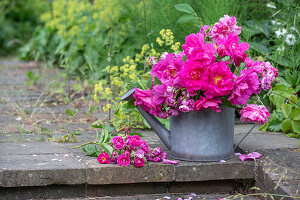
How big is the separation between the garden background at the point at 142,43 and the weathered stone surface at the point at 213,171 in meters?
0.34

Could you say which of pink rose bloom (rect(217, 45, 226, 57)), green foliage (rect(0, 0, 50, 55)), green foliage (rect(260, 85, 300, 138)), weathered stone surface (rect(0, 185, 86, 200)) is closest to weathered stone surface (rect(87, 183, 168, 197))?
weathered stone surface (rect(0, 185, 86, 200))

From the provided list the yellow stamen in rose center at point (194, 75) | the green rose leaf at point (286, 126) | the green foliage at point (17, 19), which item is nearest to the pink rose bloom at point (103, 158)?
the yellow stamen in rose center at point (194, 75)

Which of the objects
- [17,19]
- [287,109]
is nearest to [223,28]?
[287,109]

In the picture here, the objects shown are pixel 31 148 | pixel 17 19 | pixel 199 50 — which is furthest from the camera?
pixel 17 19

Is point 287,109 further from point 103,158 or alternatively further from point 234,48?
point 103,158

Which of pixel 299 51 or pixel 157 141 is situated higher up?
pixel 299 51

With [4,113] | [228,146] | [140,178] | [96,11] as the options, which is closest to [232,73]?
[228,146]

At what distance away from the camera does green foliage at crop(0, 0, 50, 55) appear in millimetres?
9008

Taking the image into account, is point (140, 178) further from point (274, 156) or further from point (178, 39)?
point (178, 39)

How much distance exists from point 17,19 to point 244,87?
892 cm

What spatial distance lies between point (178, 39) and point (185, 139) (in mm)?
1518

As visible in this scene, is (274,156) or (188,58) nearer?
(188,58)

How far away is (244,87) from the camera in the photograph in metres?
1.72

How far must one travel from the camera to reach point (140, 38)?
12.3ft
